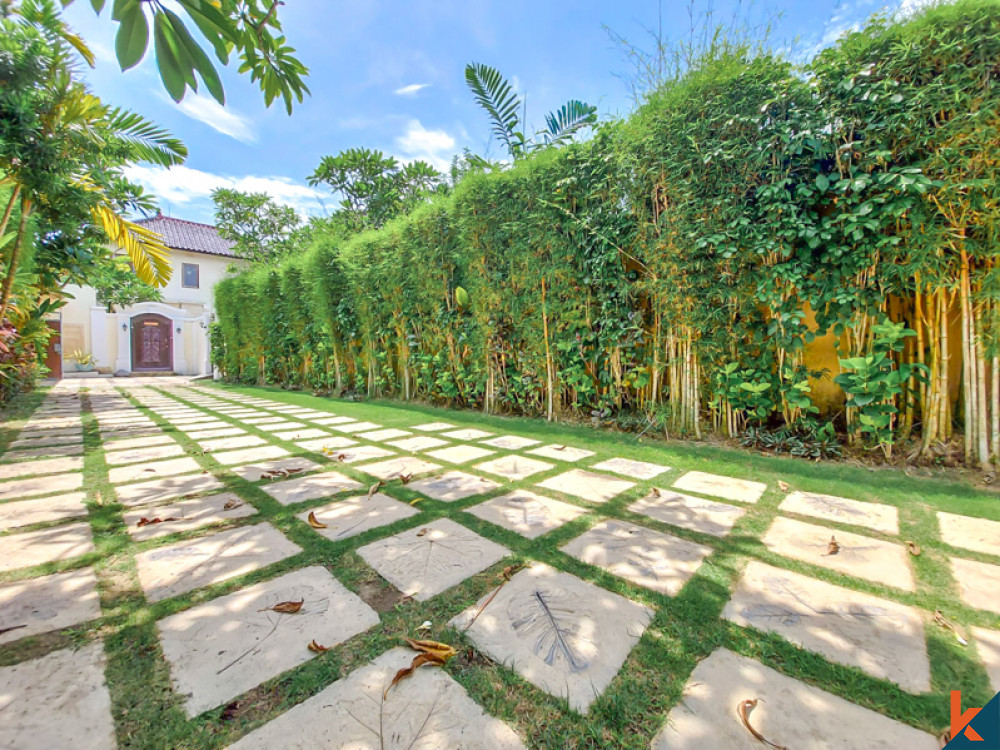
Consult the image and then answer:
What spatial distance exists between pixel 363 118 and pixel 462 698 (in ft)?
32.8

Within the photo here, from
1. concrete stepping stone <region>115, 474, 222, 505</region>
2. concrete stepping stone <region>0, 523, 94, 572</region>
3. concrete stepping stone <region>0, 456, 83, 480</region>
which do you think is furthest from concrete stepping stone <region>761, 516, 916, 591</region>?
concrete stepping stone <region>0, 456, 83, 480</region>

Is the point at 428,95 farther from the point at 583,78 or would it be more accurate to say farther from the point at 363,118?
the point at 583,78

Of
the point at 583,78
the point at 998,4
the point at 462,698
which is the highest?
the point at 583,78

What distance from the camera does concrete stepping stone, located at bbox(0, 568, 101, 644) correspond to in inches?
41.4

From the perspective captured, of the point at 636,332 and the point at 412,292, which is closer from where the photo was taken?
the point at 636,332

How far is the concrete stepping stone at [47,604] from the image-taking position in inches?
41.4

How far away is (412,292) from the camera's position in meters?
5.34

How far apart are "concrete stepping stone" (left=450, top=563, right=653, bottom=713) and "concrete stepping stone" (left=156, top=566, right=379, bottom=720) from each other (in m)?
0.35

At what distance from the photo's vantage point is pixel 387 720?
0.81 m

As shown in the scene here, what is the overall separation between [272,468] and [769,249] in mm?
3552

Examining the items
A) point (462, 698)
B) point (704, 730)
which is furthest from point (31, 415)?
point (704, 730)

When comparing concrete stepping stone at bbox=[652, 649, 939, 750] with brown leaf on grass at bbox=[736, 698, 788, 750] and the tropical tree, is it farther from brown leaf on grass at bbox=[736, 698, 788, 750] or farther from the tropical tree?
the tropical tree

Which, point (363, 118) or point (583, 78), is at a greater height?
point (363, 118)

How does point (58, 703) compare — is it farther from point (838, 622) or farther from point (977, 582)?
point (977, 582)
